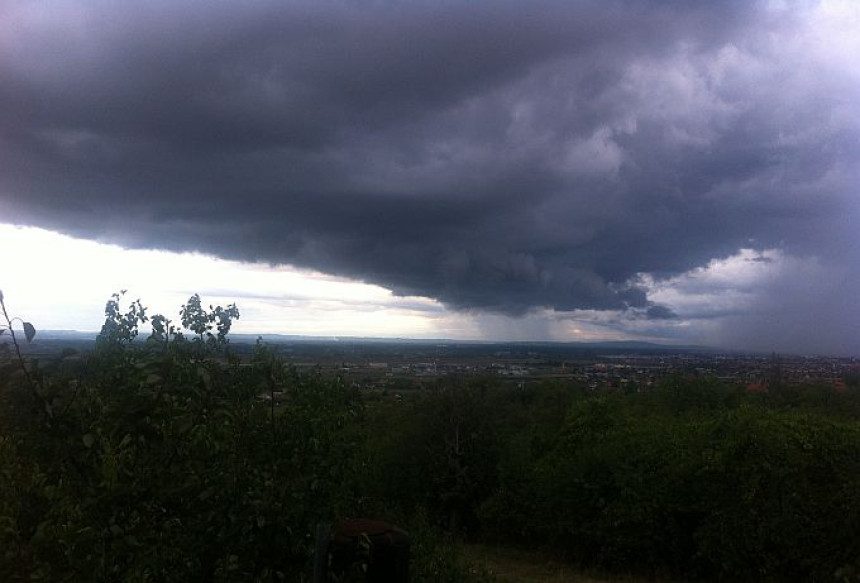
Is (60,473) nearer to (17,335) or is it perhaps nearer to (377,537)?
(17,335)

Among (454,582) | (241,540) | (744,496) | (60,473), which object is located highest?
(60,473)

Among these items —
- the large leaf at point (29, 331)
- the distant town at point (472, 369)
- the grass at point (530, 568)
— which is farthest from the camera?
the grass at point (530, 568)

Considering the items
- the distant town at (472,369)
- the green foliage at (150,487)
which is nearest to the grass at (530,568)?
the distant town at (472,369)

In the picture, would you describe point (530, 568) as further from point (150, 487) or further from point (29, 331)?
point (29, 331)

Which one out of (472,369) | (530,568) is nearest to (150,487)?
(530,568)

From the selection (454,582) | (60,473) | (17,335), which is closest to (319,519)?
(60,473)

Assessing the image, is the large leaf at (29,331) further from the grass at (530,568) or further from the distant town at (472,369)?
the grass at (530,568)
